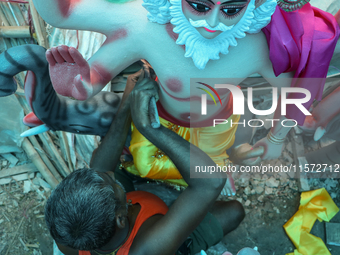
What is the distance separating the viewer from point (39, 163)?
1.98m

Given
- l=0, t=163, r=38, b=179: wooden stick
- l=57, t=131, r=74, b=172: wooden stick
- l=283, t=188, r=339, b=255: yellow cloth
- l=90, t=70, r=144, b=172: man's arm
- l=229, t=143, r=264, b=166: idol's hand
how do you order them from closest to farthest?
l=90, t=70, r=144, b=172: man's arm
l=229, t=143, r=264, b=166: idol's hand
l=283, t=188, r=339, b=255: yellow cloth
l=57, t=131, r=74, b=172: wooden stick
l=0, t=163, r=38, b=179: wooden stick

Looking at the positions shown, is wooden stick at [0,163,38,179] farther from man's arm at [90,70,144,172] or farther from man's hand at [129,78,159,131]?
man's hand at [129,78,159,131]

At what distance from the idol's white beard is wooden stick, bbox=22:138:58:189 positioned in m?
1.47

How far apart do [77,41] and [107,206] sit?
108cm

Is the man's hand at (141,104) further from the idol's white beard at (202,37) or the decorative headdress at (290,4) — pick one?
the decorative headdress at (290,4)

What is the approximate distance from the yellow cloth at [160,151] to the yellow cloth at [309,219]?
765 millimetres

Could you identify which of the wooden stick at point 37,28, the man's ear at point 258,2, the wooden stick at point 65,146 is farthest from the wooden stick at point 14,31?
the man's ear at point 258,2

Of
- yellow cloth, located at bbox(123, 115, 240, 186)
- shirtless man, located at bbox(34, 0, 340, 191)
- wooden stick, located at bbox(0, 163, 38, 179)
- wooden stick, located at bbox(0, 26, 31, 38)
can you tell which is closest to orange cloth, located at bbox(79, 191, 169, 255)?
yellow cloth, located at bbox(123, 115, 240, 186)

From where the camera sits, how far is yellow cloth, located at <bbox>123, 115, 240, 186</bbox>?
1.39 metres

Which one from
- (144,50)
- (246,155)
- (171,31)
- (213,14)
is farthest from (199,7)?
(246,155)

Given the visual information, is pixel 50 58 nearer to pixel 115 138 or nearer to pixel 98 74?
pixel 98 74

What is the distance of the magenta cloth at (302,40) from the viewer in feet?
3.12

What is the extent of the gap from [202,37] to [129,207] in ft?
2.70

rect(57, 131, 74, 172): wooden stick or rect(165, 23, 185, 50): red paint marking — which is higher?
rect(165, 23, 185, 50): red paint marking
